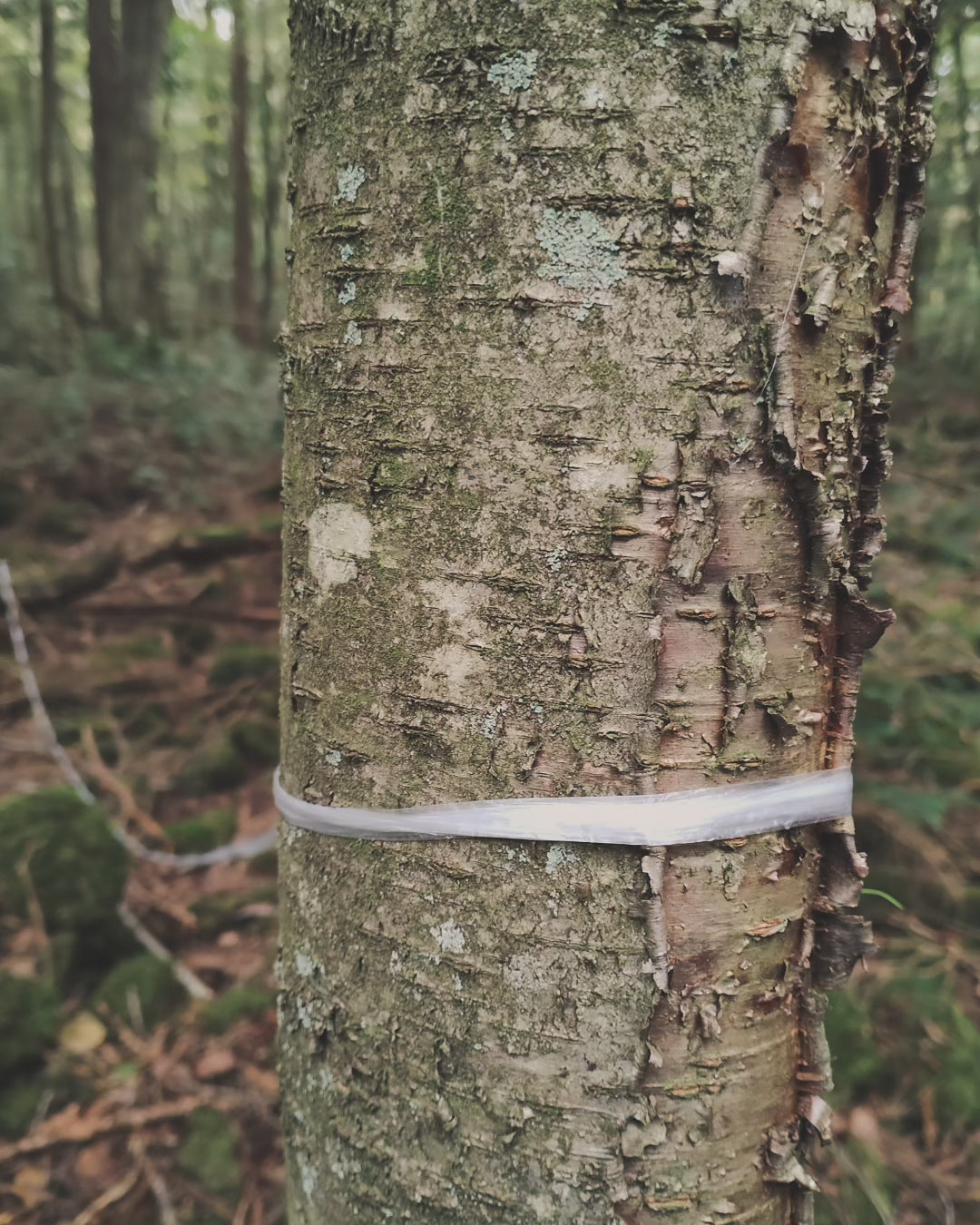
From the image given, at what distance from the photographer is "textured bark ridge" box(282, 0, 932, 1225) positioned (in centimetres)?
81

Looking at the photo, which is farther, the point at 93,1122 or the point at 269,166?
the point at 269,166

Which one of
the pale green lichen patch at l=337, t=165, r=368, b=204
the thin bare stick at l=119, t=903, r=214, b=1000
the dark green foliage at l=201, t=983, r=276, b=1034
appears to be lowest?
the thin bare stick at l=119, t=903, r=214, b=1000

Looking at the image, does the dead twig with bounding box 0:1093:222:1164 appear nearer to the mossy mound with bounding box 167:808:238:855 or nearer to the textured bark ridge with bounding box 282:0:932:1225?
the mossy mound with bounding box 167:808:238:855

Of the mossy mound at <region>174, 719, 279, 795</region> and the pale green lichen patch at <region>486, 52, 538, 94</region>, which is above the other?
the pale green lichen patch at <region>486, 52, 538, 94</region>

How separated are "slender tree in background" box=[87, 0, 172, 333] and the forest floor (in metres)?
5.25

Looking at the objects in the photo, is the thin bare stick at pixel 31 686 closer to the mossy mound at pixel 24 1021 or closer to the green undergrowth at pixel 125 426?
the mossy mound at pixel 24 1021

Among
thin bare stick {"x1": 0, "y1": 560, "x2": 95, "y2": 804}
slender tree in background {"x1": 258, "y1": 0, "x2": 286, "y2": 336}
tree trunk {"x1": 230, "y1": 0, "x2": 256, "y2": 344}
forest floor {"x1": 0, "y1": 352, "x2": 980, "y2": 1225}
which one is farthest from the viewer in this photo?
slender tree in background {"x1": 258, "y1": 0, "x2": 286, "y2": 336}

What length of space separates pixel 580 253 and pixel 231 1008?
2.68m

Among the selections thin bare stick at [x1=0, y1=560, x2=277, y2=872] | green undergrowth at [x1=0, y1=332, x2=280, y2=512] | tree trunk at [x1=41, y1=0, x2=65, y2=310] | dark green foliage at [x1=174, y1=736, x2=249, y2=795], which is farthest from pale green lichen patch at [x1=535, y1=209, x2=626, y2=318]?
tree trunk at [x1=41, y1=0, x2=65, y2=310]

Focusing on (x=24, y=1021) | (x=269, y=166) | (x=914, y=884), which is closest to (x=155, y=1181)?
(x=24, y=1021)

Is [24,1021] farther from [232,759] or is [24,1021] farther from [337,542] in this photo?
[337,542]

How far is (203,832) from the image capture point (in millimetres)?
3756

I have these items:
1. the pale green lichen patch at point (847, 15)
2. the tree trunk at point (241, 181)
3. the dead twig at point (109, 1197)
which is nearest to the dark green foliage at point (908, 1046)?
the dead twig at point (109, 1197)

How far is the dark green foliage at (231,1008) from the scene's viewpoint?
2.73 m
